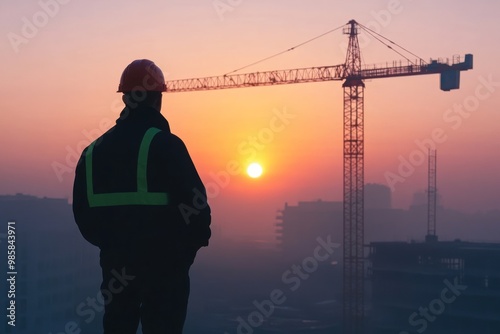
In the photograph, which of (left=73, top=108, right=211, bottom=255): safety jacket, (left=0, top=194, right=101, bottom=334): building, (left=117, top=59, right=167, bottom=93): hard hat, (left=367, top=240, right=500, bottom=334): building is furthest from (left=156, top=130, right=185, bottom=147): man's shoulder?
(left=367, top=240, right=500, bottom=334): building

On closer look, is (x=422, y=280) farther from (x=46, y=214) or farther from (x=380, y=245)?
(x=46, y=214)

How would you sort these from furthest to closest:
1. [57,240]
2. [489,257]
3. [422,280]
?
1. [422,280]
2. [489,257]
3. [57,240]

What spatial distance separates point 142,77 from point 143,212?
0.55m

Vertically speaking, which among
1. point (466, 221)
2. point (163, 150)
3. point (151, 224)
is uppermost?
point (163, 150)

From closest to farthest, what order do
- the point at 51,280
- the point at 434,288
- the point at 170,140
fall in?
1. the point at 170,140
2. the point at 51,280
3. the point at 434,288

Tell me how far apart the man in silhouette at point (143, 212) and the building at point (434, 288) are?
37880 mm

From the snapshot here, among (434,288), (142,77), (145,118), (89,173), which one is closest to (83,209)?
(89,173)

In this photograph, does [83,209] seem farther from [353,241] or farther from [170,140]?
[353,241]

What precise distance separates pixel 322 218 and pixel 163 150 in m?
113

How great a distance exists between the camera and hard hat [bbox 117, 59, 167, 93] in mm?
2779

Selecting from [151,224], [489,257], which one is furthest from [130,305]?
[489,257]

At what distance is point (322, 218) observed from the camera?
11450 cm

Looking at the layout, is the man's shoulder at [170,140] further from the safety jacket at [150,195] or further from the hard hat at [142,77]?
the hard hat at [142,77]

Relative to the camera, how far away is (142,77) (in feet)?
9.16
